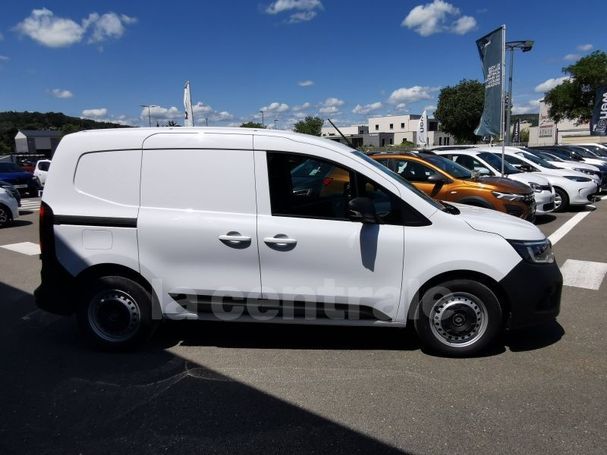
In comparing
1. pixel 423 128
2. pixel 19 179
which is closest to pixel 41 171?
pixel 19 179

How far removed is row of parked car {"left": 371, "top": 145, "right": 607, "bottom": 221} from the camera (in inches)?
350

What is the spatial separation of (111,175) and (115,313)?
Answer: 1.21m

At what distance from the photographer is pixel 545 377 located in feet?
12.0

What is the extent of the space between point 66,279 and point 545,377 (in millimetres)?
3993

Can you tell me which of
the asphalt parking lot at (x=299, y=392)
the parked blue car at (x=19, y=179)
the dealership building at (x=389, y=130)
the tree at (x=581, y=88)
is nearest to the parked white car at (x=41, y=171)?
the parked blue car at (x=19, y=179)

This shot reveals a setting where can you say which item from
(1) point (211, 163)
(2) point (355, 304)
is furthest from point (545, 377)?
(1) point (211, 163)

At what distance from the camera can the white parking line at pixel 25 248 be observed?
8.75 metres

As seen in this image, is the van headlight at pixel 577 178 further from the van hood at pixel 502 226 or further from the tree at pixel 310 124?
the tree at pixel 310 124

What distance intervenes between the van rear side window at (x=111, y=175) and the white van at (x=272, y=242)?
12 millimetres

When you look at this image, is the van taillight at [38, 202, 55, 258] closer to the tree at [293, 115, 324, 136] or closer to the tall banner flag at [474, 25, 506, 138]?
the tall banner flag at [474, 25, 506, 138]

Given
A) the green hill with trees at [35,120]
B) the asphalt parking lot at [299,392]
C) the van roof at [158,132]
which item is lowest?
the asphalt parking lot at [299,392]

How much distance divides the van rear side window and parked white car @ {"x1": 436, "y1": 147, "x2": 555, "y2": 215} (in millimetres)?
8787

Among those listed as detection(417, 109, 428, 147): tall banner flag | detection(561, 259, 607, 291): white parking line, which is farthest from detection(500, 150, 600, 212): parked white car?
detection(417, 109, 428, 147): tall banner flag

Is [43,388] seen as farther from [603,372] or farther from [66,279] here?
[603,372]
